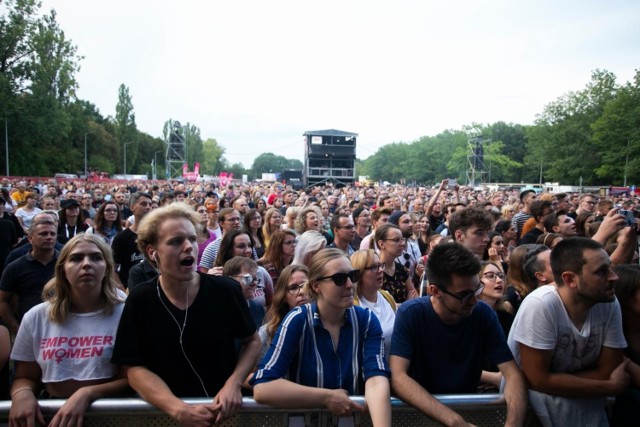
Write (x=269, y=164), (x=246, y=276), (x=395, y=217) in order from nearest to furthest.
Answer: (x=246, y=276)
(x=395, y=217)
(x=269, y=164)

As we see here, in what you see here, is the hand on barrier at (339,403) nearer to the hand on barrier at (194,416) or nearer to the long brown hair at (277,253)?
the hand on barrier at (194,416)

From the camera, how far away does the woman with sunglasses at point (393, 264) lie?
5.18 meters

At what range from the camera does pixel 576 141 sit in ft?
218

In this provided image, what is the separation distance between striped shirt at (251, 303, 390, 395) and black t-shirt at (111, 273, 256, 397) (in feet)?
0.86

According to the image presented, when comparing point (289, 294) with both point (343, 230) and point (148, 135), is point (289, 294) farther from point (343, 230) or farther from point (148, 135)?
point (148, 135)

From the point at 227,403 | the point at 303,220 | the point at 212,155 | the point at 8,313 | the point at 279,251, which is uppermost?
the point at 212,155

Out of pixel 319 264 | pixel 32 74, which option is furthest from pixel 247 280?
pixel 32 74

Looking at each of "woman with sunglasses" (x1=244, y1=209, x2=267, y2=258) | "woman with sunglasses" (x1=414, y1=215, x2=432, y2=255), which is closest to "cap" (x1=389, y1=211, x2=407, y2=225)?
"woman with sunglasses" (x1=414, y1=215, x2=432, y2=255)

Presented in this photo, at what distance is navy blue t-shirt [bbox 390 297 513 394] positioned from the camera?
2.62m

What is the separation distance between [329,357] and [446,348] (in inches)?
24.7

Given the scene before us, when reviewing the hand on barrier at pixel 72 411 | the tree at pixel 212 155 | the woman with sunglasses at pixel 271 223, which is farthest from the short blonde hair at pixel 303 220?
the tree at pixel 212 155

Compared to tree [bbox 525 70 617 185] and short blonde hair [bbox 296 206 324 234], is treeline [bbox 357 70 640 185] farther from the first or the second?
short blonde hair [bbox 296 206 324 234]

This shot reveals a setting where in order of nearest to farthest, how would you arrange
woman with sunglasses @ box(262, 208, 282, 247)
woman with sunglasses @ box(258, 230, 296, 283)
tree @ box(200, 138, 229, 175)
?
woman with sunglasses @ box(258, 230, 296, 283) < woman with sunglasses @ box(262, 208, 282, 247) < tree @ box(200, 138, 229, 175)

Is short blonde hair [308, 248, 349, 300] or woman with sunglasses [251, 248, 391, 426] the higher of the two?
short blonde hair [308, 248, 349, 300]
